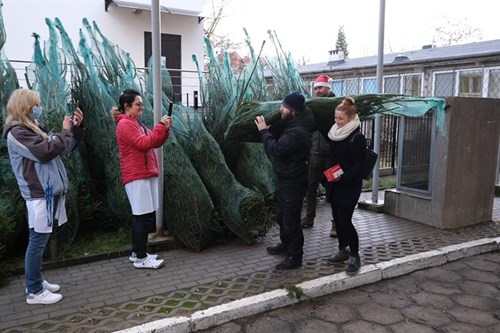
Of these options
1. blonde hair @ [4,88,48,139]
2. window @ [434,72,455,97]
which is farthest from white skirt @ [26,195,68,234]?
window @ [434,72,455,97]

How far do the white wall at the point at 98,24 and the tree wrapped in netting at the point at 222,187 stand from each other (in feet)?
24.6

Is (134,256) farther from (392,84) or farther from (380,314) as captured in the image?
(392,84)

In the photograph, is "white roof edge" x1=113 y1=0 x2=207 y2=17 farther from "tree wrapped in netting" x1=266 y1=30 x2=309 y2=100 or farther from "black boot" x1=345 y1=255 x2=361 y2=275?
"black boot" x1=345 y1=255 x2=361 y2=275

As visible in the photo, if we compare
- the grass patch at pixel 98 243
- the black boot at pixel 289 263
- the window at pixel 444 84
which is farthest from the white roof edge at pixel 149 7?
the black boot at pixel 289 263

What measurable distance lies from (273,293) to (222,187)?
1.72m

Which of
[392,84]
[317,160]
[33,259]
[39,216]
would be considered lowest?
[33,259]

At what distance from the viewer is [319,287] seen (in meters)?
4.14

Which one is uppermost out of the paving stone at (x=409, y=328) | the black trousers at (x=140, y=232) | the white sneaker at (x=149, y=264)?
the black trousers at (x=140, y=232)

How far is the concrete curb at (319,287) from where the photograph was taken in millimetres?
3451

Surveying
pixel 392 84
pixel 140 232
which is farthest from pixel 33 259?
pixel 392 84

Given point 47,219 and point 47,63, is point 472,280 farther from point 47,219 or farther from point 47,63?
point 47,63

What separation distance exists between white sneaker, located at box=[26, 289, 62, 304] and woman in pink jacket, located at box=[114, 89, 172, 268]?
95cm

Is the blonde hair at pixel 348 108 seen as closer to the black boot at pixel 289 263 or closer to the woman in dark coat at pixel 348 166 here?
the woman in dark coat at pixel 348 166

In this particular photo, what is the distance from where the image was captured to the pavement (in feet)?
11.7
